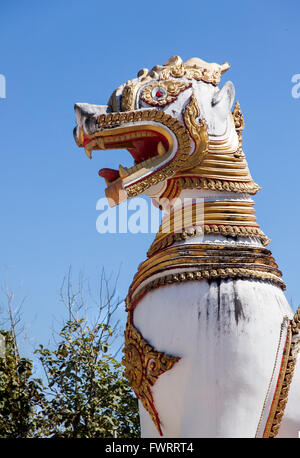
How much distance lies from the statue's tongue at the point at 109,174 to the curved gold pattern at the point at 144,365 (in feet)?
3.89

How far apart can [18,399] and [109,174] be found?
4245mm

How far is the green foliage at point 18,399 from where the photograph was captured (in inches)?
343

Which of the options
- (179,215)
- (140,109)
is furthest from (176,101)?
(179,215)

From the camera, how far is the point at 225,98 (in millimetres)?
5602

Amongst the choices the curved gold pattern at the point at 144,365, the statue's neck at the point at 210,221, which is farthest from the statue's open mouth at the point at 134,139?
the curved gold pattern at the point at 144,365

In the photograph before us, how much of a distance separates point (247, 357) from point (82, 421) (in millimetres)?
4627

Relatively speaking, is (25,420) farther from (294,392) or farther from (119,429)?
(294,392)

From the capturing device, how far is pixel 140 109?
17.9ft

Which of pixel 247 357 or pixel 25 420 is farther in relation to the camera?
pixel 25 420

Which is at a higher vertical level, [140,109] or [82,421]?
[140,109]

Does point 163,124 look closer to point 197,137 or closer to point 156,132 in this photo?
point 156,132

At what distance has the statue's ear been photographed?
5555 mm

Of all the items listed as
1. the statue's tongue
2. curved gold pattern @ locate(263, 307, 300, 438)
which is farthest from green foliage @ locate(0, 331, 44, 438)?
curved gold pattern @ locate(263, 307, 300, 438)

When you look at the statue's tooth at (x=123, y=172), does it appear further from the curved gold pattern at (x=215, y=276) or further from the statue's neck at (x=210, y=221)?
the curved gold pattern at (x=215, y=276)
